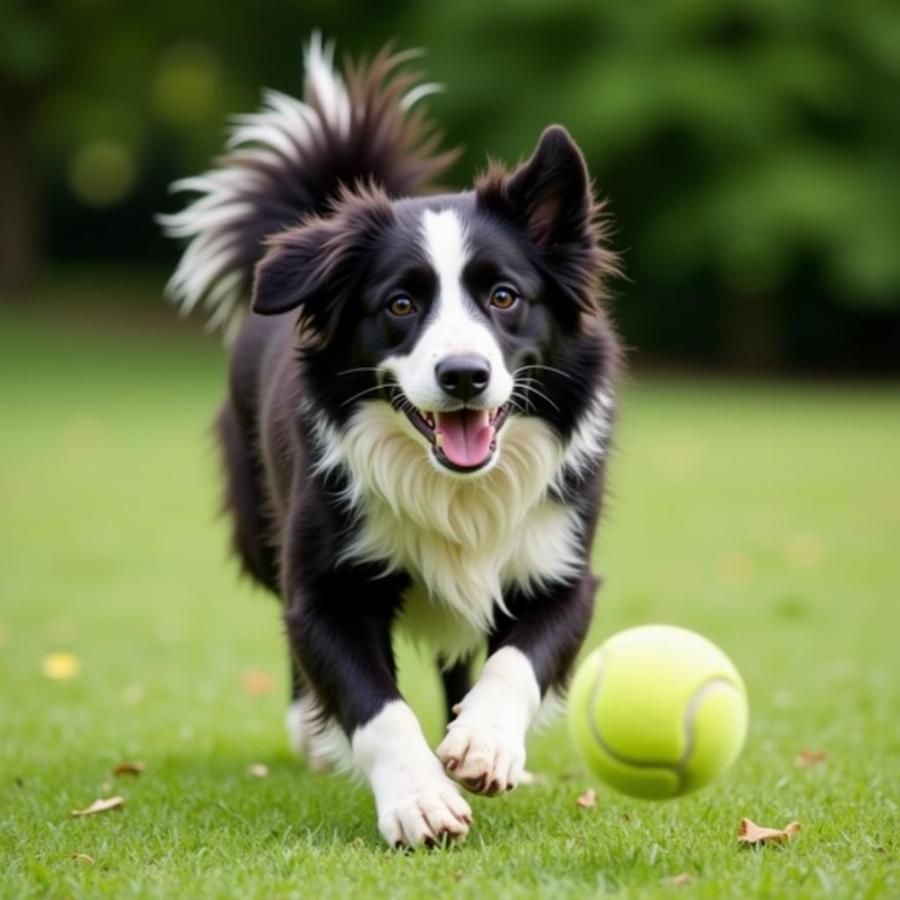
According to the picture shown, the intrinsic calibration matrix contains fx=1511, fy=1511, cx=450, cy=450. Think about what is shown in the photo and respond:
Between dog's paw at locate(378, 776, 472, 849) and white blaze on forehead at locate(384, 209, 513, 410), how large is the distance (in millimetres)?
1035

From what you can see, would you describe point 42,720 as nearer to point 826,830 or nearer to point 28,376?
point 826,830

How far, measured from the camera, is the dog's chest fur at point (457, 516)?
14.5 feet

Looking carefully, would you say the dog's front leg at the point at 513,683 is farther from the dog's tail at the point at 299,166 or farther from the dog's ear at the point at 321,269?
the dog's tail at the point at 299,166

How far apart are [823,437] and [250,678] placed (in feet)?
38.4

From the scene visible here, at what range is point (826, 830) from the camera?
3.97 metres

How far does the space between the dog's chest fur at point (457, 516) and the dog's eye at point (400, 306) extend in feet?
0.93

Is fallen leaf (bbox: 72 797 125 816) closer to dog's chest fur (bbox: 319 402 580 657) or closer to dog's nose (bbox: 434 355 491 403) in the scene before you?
dog's chest fur (bbox: 319 402 580 657)

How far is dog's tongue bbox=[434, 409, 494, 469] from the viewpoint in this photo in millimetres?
4242

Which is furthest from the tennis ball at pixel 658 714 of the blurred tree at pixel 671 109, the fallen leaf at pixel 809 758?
the blurred tree at pixel 671 109

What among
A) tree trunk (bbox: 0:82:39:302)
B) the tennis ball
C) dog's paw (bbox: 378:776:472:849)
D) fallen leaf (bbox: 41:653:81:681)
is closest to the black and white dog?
dog's paw (bbox: 378:776:472:849)

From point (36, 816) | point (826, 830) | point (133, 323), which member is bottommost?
point (133, 323)

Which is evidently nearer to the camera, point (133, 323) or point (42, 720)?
point (42, 720)

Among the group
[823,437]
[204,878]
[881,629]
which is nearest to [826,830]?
[204,878]

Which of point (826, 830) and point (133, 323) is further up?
point (826, 830)
